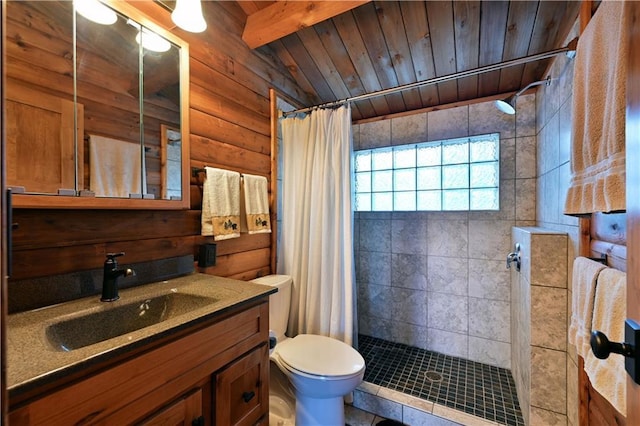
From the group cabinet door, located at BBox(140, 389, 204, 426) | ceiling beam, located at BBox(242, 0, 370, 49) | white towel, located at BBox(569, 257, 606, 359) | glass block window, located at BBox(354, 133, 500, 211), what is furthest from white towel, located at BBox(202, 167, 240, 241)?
white towel, located at BBox(569, 257, 606, 359)

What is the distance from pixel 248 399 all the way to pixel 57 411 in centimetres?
63

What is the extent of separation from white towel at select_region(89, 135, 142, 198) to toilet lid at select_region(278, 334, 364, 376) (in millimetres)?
1132

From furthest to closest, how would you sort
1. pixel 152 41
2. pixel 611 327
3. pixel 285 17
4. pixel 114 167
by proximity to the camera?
pixel 285 17 < pixel 152 41 < pixel 114 167 < pixel 611 327

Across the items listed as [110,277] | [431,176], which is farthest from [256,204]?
[431,176]

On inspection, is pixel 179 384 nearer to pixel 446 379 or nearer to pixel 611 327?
pixel 611 327

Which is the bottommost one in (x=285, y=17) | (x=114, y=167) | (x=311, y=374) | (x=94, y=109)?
(x=311, y=374)

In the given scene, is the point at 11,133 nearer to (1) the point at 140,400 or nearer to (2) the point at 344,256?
(1) the point at 140,400

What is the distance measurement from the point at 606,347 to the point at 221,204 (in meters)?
1.53

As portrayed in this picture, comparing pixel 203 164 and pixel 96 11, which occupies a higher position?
pixel 96 11

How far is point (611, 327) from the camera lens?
71cm

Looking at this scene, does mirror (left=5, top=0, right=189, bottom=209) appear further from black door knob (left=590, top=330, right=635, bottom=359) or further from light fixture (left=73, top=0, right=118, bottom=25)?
black door knob (left=590, top=330, right=635, bottom=359)

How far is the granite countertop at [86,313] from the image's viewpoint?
585mm

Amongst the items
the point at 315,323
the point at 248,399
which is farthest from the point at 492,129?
the point at 248,399

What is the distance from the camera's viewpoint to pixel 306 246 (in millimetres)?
1966
